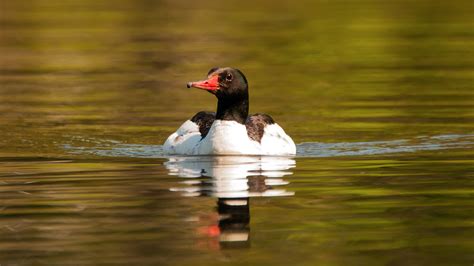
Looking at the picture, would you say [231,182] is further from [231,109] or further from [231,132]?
[231,109]

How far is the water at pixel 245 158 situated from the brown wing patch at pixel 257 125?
24.8 inches

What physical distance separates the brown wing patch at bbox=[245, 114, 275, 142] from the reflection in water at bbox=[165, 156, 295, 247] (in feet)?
1.83

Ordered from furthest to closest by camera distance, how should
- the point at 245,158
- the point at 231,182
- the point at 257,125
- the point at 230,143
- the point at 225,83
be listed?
the point at 257,125, the point at 225,83, the point at 230,143, the point at 245,158, the point at 231,182

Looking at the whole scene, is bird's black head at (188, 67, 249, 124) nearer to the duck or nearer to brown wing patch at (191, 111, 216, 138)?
the duck

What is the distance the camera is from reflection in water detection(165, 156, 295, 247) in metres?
13.1

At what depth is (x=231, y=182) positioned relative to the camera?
16.1 metres

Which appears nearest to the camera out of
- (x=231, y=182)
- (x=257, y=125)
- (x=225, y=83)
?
(x=231, y=182)

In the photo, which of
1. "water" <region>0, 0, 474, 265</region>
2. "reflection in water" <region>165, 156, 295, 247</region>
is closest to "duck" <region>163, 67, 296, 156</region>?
"reflection in water" <region>165, 156, 295, 247</region>

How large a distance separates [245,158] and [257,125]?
1.04 meters

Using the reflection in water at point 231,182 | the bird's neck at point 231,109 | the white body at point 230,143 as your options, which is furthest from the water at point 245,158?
the bird's neck at point 231,109

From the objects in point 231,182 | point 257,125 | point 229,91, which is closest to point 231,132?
point 229,91

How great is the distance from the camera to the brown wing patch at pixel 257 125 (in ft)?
62.6

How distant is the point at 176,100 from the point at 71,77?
186 inches

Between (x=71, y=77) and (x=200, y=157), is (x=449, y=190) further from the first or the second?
(x=71, y=77)
